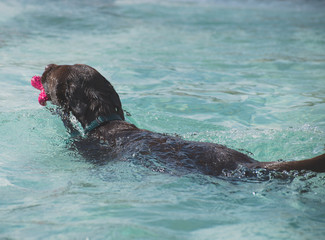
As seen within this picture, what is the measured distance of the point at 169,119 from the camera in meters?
5.62

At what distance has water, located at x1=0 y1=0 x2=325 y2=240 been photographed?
283 cm

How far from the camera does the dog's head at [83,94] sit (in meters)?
4.26

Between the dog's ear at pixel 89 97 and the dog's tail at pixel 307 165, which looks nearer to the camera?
the dog's tail at pixel 307 165

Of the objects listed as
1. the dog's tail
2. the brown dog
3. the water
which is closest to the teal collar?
the brown dog

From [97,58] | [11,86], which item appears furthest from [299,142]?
[97,58]

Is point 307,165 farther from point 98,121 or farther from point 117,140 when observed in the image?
point 98,121

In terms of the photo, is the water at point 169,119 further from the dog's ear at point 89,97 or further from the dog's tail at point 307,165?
the dog's ear at point 89,97

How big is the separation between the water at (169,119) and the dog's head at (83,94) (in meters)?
0.38

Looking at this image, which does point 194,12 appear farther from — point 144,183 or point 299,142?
point 144,183

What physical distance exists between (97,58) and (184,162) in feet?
17.6

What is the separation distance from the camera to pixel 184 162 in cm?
346

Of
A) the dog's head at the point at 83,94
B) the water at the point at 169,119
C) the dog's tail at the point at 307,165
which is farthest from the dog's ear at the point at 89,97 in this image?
the dog's tail at the point at 307,165

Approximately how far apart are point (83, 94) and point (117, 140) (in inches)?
26.6

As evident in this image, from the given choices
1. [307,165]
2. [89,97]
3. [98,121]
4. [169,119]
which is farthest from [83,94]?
[307,165]
